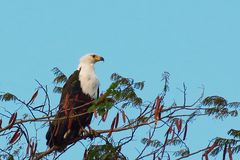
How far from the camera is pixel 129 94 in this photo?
19.1 ft

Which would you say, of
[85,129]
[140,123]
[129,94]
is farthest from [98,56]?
[140,123]

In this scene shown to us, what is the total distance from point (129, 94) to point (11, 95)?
1116mm

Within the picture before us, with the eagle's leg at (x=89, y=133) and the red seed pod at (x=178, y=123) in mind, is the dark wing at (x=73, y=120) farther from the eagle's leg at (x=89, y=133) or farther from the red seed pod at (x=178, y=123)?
the red seed pod at (x=178, y=123)

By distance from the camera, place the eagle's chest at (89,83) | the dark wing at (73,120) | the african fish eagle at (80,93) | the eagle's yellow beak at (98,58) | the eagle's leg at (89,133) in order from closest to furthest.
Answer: the eagle's leg at (89,133) < the dark wing at (73,120) < the african fish eagle at (80,93) < the eagle's chest at (89,83) < the eagle's yellow beak at (98,58)

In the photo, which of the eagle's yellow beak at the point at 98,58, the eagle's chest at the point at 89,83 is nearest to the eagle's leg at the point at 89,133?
the eagle's chest at the point at 89,83

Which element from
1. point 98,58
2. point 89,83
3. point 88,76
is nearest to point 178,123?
point 89,83

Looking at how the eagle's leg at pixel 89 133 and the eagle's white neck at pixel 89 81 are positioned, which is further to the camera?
the eagle's white neck at pixel 89 81

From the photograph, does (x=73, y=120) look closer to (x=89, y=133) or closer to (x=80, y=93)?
(x=89, y=133)

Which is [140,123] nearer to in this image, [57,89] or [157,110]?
[157,110]

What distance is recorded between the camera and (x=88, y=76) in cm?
793

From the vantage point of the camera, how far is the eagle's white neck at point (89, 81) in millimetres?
7734

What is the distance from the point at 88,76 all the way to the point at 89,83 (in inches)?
6.1

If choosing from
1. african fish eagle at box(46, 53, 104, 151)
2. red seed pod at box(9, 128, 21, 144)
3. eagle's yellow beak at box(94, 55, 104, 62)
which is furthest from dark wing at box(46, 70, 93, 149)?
red seed pod at box(9, 128, 21, 144)

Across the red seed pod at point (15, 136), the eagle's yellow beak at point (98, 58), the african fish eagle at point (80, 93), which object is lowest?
the red seed pod at point (15, 136)
